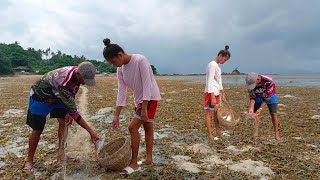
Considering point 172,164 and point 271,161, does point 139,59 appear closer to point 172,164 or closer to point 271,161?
point 172,164

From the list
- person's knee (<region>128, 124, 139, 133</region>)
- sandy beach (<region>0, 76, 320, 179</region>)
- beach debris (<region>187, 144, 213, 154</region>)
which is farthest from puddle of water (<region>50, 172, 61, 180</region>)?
beach debris (<region>187, 144, 213, 154</region>)

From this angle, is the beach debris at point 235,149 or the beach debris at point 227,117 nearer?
the beach debris at point 235,149

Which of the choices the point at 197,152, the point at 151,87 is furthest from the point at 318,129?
the point at 151,87

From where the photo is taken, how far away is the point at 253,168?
5.23 m

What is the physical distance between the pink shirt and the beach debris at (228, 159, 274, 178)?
178 cm

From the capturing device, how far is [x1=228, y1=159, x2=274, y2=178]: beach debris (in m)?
5.02

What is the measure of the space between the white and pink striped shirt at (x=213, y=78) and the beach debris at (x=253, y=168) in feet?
5.80

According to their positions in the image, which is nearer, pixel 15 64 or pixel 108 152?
pixel 108 152

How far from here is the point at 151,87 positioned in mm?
4852

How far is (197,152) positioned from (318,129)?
13.3 feet

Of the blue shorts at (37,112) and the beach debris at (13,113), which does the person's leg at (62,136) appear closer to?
the blue shorts at (37,112)

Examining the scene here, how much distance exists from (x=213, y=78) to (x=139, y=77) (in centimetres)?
244

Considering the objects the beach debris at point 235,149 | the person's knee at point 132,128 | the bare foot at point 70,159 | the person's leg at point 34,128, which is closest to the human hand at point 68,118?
the person's leg at point 34,128

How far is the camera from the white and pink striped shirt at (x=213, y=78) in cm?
682
